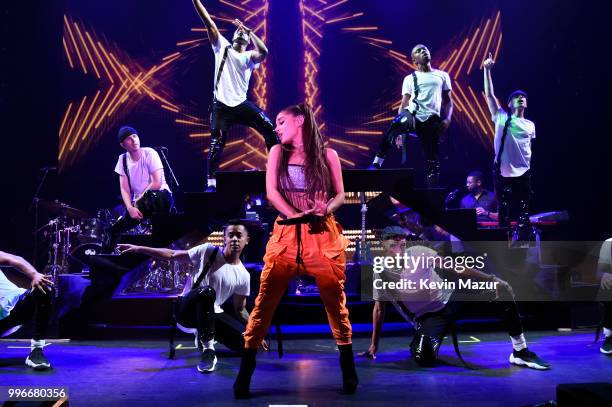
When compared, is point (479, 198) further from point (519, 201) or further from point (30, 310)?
point (30, 310)

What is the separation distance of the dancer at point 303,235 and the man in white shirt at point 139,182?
3455 millimetres

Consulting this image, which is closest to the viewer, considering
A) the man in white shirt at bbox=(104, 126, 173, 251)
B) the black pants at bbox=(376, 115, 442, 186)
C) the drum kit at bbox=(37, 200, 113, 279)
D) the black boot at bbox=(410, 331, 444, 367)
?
the black boot at bbox=(410, 331, 444, 367)

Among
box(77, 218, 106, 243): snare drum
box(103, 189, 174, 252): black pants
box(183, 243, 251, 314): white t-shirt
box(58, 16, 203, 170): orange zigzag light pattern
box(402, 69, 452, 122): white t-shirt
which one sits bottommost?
box(183, 243, 251, 314): white t-shirt

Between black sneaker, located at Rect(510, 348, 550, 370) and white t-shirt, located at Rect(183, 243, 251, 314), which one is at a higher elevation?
white t-shirt, located at Rect(183, 243, 251, 314)

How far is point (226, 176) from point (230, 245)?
66.9 inches

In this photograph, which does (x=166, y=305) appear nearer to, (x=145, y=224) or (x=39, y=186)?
(x=145, y=224)

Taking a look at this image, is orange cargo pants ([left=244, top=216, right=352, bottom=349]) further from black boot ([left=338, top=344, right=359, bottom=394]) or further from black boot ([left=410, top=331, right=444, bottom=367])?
black boot ([left=410, top=331, right=444, bottom=367])

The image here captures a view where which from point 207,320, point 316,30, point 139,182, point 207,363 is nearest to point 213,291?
point 207,320

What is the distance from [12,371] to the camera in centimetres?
514

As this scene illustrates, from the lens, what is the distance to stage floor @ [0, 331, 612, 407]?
4.12 meters

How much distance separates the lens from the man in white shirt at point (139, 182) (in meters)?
7.28

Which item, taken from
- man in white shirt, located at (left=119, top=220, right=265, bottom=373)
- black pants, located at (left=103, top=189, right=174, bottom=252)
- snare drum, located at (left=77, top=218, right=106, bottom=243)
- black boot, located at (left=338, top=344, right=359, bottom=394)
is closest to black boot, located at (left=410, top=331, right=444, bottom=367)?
black boot, located at (left=338, top=344, right=359, bottom=394)

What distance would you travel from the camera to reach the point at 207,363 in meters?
5.21

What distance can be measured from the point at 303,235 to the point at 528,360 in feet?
8.64
